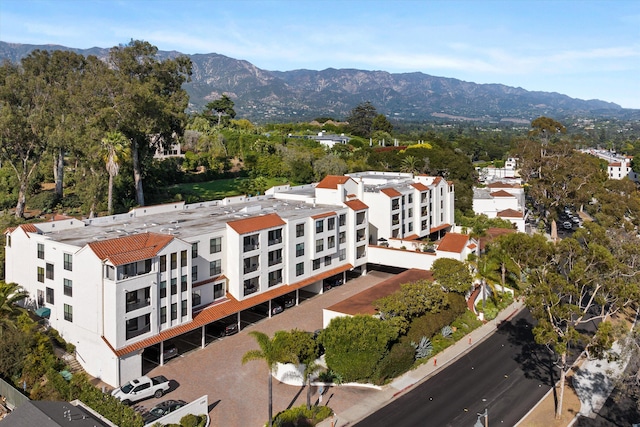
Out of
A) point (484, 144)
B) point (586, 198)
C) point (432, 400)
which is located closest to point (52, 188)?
point (432, 400)

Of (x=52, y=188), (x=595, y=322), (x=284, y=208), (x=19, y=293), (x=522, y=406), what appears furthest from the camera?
(x=52, y=188)

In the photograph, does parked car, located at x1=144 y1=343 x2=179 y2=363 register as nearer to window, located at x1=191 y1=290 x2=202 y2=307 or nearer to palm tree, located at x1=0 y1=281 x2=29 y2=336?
window, located at x1=191 y1=290 x2=202 y2=307

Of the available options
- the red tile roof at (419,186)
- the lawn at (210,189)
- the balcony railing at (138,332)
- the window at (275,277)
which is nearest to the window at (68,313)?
the balcony railing at (138,332)

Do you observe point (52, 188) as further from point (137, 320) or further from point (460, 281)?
point (460, 281)

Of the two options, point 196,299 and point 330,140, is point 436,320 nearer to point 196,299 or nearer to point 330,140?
point 196,299

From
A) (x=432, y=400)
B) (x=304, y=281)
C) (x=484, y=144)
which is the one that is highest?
(x=484, y=144)

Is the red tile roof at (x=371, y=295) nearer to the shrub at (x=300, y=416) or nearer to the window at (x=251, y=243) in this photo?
the window at (x=251, y=243)

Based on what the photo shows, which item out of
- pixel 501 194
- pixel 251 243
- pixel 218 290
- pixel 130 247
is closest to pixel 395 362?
pixel 218 290
